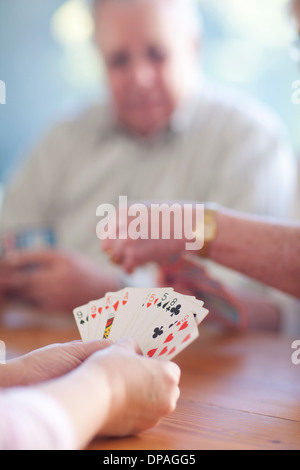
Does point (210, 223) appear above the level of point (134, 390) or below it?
above

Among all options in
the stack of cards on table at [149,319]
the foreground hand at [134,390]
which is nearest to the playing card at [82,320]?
the stack of cards on table at [149,319]

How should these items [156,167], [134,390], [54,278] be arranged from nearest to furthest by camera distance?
[134,390] < [54,278] < [156,167]

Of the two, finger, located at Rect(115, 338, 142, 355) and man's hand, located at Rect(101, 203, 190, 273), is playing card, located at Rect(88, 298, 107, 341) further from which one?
man's hand, located at Rect(101, 203, 190, 273)

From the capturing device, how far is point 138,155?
1.99 metres

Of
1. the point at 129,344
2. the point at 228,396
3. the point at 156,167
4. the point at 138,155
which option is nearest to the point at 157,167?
the point at 156,167

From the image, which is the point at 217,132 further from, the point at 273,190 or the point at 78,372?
the point at 78,372

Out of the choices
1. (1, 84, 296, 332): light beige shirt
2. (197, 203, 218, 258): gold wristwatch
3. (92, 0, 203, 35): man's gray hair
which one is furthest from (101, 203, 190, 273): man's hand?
(92, 0, 203, 35): man's gray hair

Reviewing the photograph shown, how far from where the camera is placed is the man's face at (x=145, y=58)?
69.4 inches

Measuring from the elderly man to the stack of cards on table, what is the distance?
0.78 meters

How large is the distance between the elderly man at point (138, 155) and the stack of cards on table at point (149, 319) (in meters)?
0.78

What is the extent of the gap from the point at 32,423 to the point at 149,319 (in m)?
0.24

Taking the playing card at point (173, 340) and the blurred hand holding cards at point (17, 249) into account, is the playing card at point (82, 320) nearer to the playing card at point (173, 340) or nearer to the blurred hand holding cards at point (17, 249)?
the playing card at point (173, 340)

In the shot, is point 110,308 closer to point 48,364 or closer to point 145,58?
point 48,364
